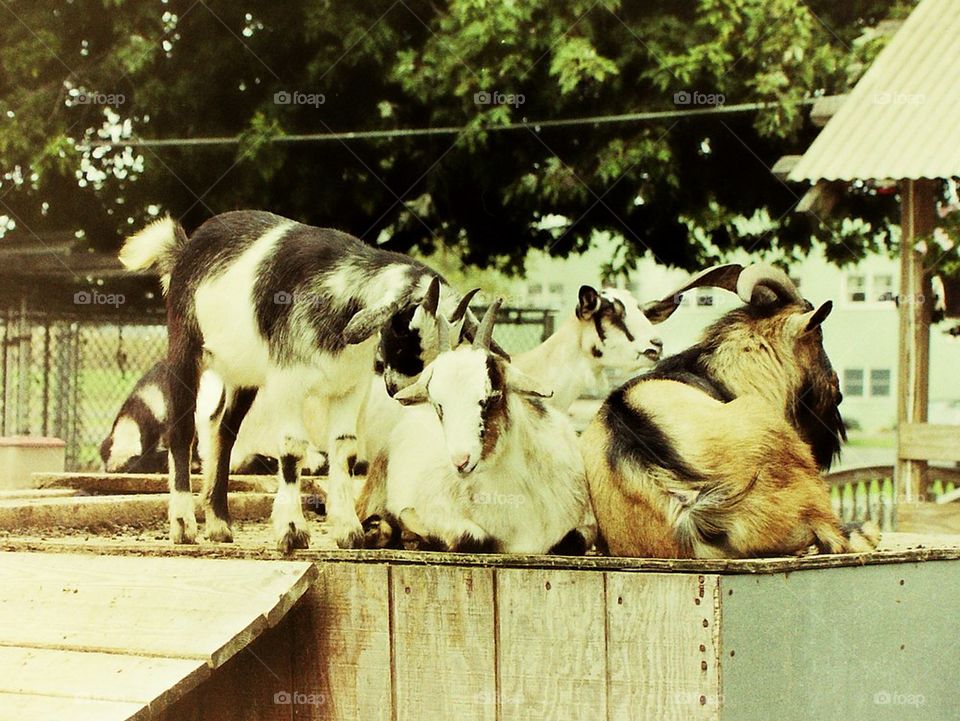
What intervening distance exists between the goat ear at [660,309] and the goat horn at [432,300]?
144 cm

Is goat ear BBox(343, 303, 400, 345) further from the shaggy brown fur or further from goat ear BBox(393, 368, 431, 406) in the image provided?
the shaggy brown fur

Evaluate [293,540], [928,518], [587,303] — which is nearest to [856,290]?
[928,518]

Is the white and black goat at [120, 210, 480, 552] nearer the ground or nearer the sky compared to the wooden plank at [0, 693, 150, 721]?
nearer the sky

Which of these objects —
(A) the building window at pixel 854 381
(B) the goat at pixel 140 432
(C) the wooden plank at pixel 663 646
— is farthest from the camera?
(A) the building window at pixel 854 381

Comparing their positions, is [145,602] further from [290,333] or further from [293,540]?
[290,333]

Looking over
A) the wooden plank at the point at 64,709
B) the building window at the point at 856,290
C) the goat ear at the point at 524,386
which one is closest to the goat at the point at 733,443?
the goat ear at the point at 524,386

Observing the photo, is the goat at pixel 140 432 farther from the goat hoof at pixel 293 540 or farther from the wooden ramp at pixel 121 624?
the goat hoof at pixel 293 540

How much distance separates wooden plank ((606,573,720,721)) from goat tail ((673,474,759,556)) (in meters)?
0.35

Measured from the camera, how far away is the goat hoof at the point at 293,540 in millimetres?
3880

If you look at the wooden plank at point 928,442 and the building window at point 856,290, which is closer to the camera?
the wooden plank at point 928,442

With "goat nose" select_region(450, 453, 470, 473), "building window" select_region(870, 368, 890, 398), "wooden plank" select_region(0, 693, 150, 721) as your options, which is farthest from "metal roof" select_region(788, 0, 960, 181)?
"building window" select_region(870, 368, 890, 398)

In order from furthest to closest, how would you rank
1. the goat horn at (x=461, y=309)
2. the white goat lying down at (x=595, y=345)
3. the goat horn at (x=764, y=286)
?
the white goat lying down at (x=595, y=345)
the goat horn at (x=764, y=286)
the goat horn at (x=461, y=309)

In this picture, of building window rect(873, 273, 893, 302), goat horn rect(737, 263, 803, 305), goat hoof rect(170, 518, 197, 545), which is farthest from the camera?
building window rect(873, 273, 893, 302)

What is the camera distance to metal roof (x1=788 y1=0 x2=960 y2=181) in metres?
8.34
